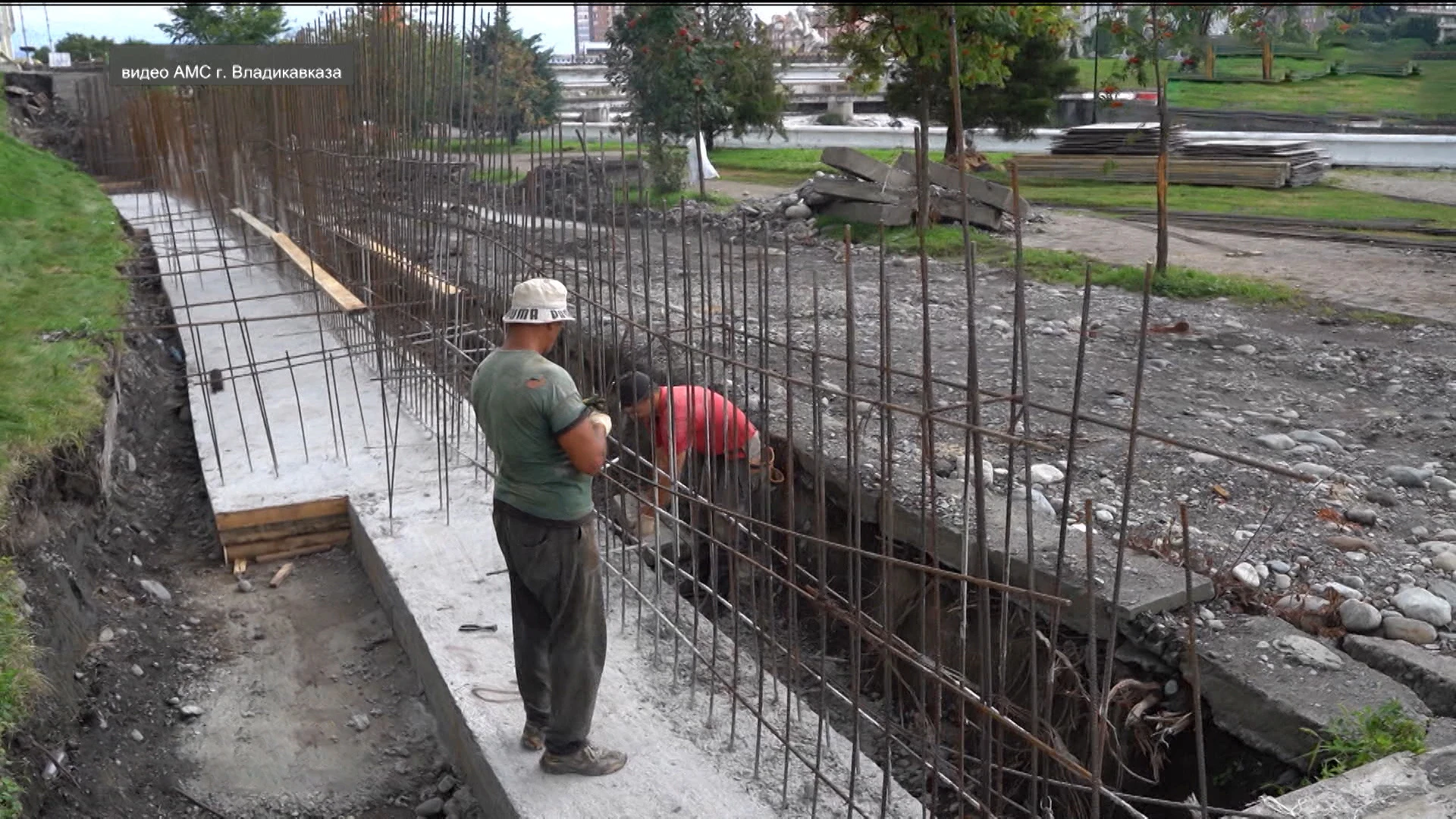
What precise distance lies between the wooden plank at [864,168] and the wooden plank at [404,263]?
6.23 m

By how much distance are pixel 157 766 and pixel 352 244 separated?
5402 millimetres

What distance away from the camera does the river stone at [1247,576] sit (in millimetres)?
4480

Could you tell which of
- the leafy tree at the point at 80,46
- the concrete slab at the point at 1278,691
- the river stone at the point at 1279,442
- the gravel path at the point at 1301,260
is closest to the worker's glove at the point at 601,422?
the concrete slab at the point at 1278,691

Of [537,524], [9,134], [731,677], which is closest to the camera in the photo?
[537,524]

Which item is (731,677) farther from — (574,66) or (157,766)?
(574,66)

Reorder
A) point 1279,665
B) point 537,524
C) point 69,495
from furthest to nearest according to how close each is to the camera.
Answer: point 69,495 < point 1279,665 < point 537,524

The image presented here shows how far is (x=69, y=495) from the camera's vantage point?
5.90 m

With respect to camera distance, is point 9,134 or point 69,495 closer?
point 69,495

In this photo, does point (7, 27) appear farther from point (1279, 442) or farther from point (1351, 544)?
point (1351, 544)

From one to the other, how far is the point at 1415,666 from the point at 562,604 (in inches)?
112

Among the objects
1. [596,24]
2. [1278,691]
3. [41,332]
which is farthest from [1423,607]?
[596,24]

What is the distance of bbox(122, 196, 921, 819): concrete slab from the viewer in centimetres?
376

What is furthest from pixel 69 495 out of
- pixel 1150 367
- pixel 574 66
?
pixel 574 66

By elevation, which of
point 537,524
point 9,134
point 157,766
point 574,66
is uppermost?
point 574,66
